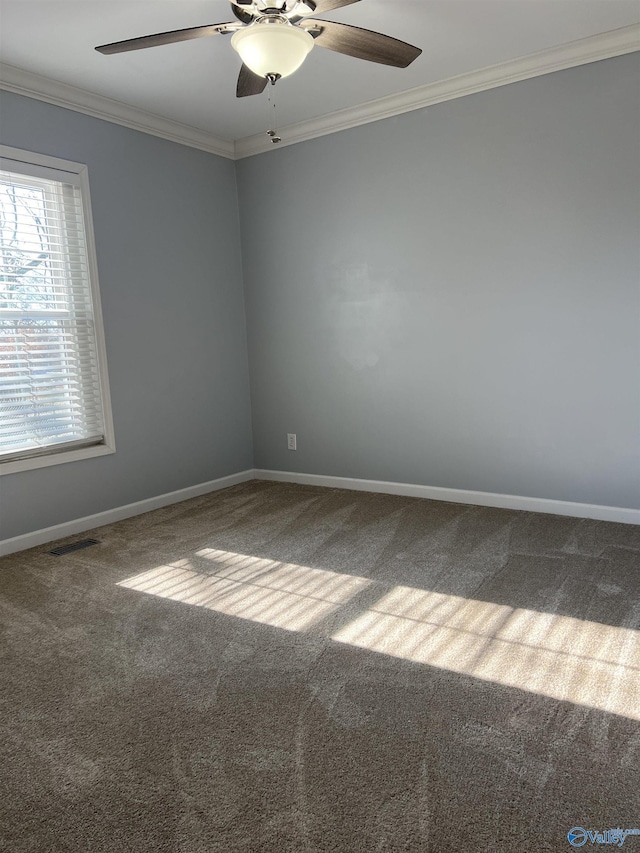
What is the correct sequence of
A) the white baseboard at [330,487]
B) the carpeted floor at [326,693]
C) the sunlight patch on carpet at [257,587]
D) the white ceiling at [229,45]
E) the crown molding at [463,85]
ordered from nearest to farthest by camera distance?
the carpeted floor at [326,693] → the sunlight patch on carpet at [257,587] → the white ceiling at [229,45] → the crown molding at [463,85] → the white baseboard at [330,487]

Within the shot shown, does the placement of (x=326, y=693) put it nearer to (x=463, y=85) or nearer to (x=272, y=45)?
(x=272, y=45)

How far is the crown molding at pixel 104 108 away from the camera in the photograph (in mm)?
3289

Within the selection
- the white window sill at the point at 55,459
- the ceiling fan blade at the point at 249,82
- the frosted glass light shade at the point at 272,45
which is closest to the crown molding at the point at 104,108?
the ceiling fan blade at the point at 249,82

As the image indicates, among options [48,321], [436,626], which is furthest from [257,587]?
[48,321]

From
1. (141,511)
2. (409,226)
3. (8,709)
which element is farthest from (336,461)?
(8,709)

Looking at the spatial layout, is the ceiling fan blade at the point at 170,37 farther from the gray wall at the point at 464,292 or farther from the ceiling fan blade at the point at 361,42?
the gray wall at the point at 464,292

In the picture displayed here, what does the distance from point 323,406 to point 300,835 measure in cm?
334

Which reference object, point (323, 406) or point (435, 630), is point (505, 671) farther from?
point (323, 406)

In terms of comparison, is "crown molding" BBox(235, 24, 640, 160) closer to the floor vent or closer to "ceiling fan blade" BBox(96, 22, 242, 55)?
"ceiling fan blade" BBox(96, 22, 242, 55)

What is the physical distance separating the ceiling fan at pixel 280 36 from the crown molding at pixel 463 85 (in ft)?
4.50

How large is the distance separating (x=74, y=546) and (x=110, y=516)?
0.43 m

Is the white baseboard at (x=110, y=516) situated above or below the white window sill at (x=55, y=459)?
below

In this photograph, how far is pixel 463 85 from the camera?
11.9 feet

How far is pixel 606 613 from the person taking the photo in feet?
8.04
